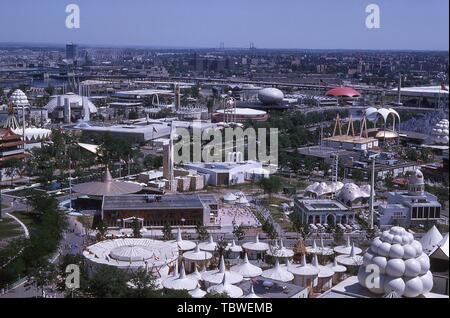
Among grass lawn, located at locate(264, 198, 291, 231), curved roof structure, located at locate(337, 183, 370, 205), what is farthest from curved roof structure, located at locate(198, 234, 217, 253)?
curved roof structure, located at locate(337, 183, 370, 205)

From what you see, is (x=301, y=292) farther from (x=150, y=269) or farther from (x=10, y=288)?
(x=10, y=288)

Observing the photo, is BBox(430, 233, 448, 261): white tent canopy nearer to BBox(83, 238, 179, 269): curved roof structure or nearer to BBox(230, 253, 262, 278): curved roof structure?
BBox(230, 253, 262, 278): curved roof structure

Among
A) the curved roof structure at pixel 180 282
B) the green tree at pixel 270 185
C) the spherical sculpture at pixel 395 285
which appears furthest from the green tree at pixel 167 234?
the spherical sculpture at pixel 395 285

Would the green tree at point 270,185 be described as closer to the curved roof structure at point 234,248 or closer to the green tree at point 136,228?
the green tree at point 136,228

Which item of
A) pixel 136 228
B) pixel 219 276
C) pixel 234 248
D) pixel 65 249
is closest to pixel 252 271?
pixel 219 276

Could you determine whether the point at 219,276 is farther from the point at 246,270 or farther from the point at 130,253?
the point at 130,253
